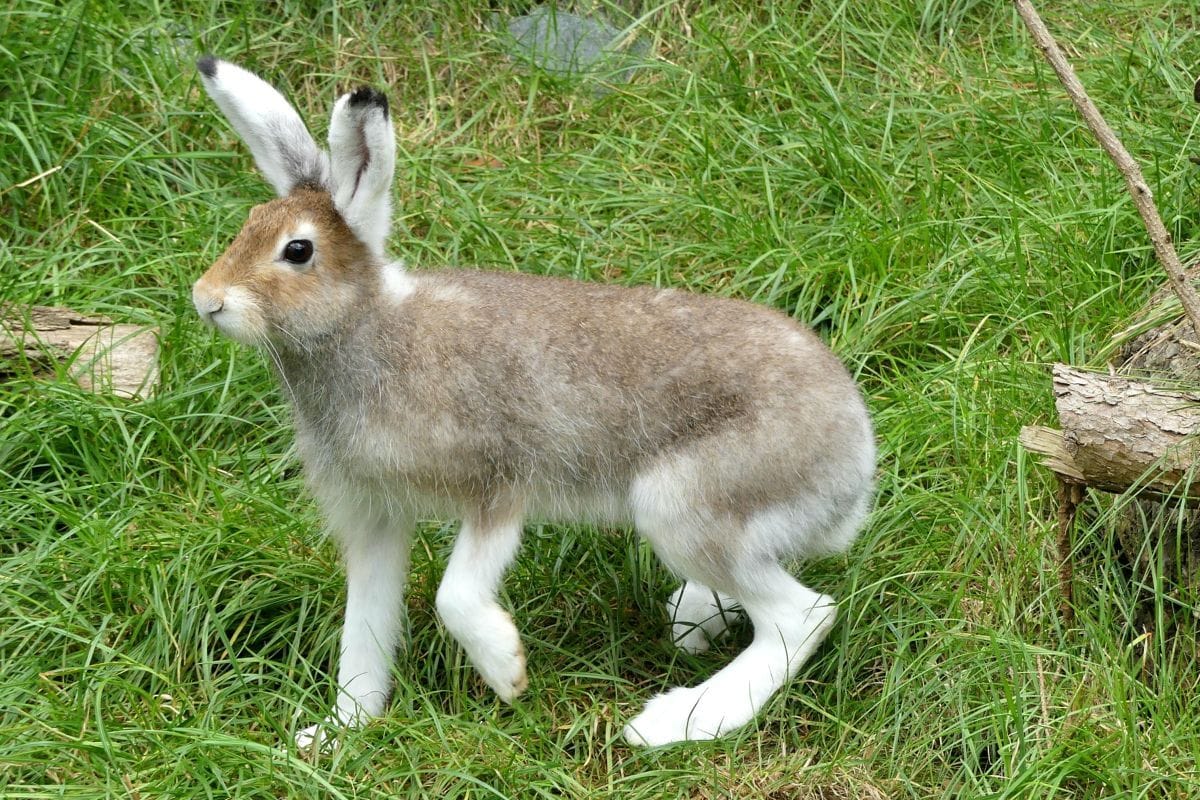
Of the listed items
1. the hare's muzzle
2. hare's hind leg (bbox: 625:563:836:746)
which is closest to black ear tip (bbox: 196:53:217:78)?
the hare's muzzle

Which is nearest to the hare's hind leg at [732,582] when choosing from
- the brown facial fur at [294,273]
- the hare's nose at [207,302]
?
the brown facial fur at [294,273]

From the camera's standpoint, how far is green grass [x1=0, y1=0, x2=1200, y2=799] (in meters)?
4.48

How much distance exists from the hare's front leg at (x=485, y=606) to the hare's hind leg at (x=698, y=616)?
0.66m

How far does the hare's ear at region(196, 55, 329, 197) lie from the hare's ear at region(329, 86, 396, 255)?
134mm

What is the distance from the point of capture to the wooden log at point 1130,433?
14.1ft

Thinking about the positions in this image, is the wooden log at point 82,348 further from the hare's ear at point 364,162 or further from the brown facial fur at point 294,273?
the hare's ear at point 364,162

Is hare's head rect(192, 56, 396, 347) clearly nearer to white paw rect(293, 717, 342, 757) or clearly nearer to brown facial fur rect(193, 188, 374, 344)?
brown facial fur rect(193, 188, 374, 344)

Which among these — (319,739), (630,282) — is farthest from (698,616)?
(630,282)

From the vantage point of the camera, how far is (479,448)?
4.71 m

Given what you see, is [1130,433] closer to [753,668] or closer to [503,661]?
A: [753,668]

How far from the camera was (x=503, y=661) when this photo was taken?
15.3 feet

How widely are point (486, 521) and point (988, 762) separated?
158 cm

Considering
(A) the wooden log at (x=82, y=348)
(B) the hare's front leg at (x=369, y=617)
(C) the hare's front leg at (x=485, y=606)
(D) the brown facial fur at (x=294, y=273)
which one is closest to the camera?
(D) the brown facial fur at (x=294, y=273)

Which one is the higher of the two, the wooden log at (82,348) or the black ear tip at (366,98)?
the black ear tip at (366,98)
